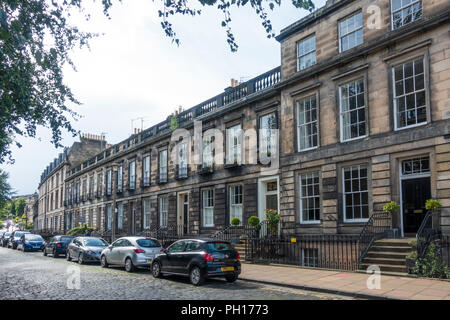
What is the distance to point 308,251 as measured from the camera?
686 inches

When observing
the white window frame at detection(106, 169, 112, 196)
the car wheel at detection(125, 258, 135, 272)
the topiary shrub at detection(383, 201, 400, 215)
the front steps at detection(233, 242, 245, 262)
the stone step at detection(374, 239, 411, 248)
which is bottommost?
the car wheel at detection(125, 258, 135, 272)

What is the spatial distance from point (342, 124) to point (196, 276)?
8892 mm

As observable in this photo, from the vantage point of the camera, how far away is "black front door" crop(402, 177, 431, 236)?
1428cm

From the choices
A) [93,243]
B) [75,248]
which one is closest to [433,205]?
[93,243]

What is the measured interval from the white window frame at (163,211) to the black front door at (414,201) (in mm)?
18492

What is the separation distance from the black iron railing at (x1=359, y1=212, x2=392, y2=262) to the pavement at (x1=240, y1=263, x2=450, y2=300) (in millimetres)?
1387

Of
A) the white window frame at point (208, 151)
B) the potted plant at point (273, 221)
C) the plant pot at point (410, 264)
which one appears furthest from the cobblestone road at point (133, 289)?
the white window frame at point (208, 151)

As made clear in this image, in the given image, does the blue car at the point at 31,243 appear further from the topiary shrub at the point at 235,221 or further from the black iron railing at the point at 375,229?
the black iron railing at the point at 375,229

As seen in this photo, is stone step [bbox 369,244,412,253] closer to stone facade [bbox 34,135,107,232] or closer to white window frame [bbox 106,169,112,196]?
white window frame [bbox 106,169,112,196]

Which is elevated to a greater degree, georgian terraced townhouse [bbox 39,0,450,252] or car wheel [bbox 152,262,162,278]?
georgian terraced townhouse [bbox 39,0,450,252]

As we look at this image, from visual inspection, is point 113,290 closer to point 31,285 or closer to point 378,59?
point 31,285

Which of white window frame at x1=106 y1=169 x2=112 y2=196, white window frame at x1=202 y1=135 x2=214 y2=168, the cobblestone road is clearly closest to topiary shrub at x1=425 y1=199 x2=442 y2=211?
the cobblestone road

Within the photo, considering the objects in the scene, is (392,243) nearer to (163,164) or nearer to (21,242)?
(163,164)
